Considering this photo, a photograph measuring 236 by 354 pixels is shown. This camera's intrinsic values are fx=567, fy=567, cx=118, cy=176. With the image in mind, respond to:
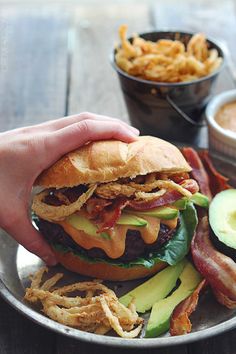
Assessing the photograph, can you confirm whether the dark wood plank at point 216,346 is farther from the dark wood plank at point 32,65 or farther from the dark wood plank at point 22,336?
the dark wood plank at point 32,65

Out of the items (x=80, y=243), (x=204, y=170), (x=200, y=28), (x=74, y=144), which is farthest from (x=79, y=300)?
(x=200, y=28)

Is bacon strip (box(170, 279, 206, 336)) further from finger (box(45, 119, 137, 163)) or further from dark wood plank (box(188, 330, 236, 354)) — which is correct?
finger (box(45, 119, 137, 163))

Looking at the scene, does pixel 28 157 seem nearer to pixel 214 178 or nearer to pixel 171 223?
pixel 171 223

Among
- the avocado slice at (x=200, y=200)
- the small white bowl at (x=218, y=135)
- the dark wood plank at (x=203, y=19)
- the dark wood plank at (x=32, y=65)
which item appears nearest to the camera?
the avocado slice at (x=200, y=200)

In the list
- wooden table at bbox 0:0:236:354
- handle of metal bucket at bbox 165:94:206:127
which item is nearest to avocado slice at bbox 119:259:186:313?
handle of metal bucket at bbox 165:94:206:127

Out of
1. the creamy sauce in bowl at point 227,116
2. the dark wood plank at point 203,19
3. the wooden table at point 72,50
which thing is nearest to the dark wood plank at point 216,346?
the creamy sauce in bowl at point 227,116

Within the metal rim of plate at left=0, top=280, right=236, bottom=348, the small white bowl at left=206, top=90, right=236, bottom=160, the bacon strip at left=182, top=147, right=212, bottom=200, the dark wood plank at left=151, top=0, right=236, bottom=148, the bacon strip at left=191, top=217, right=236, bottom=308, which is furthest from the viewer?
the dark wood plank at left=151, top=0, right=236, bottom=148

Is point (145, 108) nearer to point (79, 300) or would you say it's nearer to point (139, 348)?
point (79, 300)
